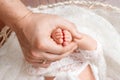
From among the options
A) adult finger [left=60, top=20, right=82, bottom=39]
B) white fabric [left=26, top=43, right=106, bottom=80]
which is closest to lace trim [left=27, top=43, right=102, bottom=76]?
white fabric [left=26, top=43, right=106, bottom=80]

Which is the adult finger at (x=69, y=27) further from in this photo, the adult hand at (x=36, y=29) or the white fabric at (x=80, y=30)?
the white fabric at (x=80, y=30)

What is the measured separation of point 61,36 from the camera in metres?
0.59

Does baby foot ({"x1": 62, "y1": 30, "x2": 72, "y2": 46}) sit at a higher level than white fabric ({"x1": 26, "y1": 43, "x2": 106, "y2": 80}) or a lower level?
higher

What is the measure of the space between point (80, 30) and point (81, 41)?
15 centimetres

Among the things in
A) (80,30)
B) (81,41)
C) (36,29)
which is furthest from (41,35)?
(80,30)

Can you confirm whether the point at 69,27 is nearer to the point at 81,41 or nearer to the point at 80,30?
the point at 81,41

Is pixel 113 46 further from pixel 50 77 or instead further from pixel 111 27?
pixel 50 77

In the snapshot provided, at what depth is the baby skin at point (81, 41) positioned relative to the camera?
0.59 m

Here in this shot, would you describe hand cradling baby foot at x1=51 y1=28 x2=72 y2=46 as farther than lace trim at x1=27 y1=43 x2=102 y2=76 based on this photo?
No

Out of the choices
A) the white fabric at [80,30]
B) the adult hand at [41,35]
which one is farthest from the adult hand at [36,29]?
the white fabric at [80,30]

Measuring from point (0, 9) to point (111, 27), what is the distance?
0.36 m

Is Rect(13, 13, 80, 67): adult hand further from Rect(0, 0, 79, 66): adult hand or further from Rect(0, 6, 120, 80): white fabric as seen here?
Rect(0, 6, 120, 80): white fabric

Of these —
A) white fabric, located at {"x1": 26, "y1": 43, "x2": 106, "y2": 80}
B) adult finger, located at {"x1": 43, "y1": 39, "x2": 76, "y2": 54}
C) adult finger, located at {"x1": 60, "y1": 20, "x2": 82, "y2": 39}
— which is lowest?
white fabric, located at {"x1": 26, "y1": 43, "x2": 106, "y2": 80}

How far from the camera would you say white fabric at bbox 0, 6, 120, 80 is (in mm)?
762
